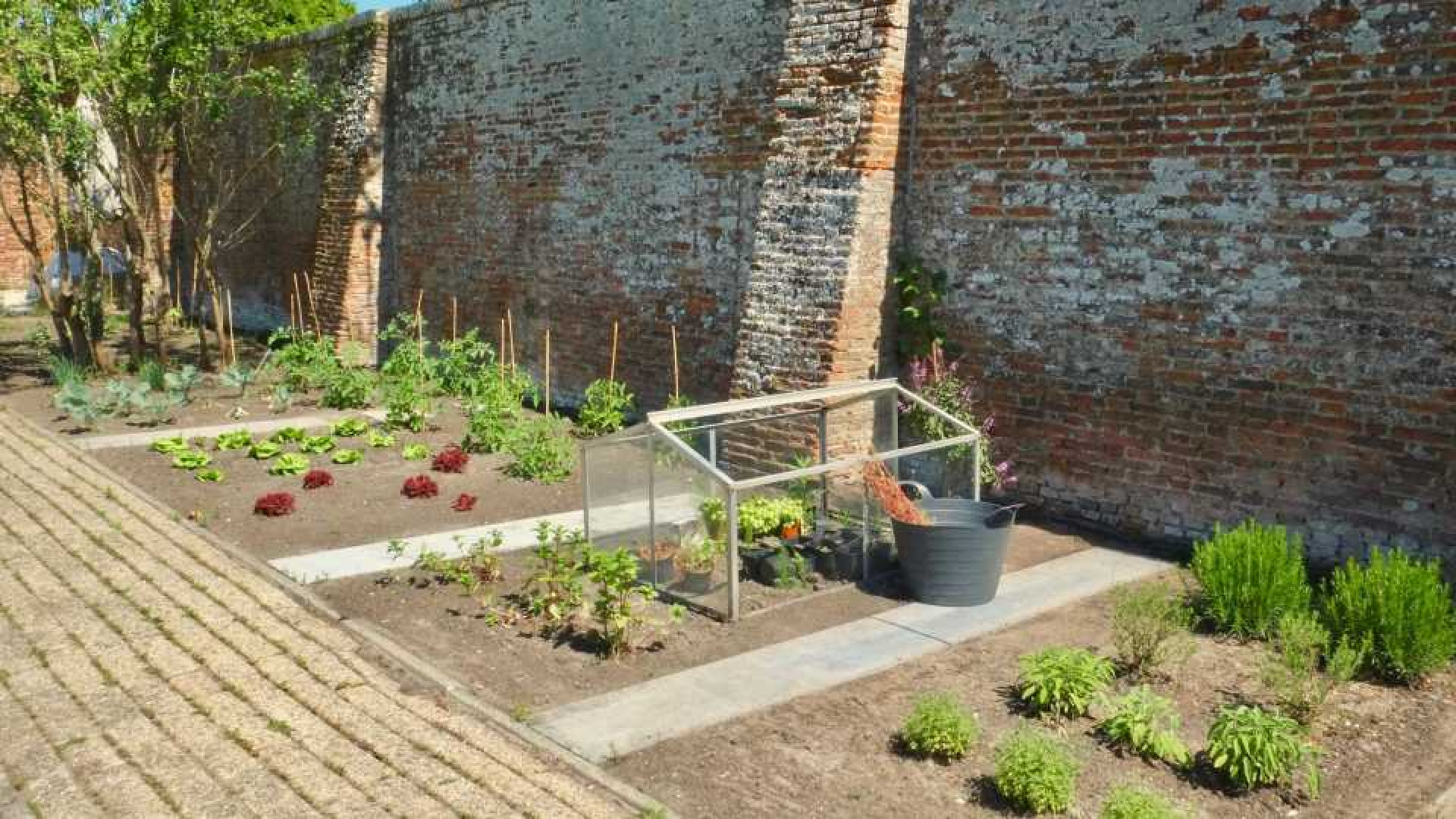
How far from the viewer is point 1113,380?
875 cm

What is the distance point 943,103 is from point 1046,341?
7.17 feet

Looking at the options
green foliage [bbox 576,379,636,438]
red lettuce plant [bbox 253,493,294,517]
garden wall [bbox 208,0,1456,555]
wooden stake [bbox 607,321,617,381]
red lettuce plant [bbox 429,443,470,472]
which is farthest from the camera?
wooden stake [bbox 607,321,617,381]

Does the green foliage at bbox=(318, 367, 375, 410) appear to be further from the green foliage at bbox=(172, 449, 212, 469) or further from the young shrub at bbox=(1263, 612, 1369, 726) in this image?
the young shrub at bbox=(1263, 612, 1369, 726)

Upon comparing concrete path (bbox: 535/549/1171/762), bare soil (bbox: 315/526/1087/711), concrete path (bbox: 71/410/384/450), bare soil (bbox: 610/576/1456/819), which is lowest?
concrete path (bbox: 71/410/384/450)

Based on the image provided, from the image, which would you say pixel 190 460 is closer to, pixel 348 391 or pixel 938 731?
pixel 348 391

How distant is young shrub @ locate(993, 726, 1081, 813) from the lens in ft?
16.1

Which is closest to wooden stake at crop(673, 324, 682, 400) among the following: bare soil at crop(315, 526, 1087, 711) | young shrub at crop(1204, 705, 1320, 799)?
bare soil at crop(315, 526, 1087, 711)

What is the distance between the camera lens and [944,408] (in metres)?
9.54

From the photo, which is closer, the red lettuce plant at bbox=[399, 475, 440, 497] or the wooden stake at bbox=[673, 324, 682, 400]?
the red lettuce plant at bbox=[399, 475, 440, 497]

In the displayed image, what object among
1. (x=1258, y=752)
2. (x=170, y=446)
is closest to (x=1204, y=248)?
(x=1258, y=752)

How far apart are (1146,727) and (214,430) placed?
10.2 meters

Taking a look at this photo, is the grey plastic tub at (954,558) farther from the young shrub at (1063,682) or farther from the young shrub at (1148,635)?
the young shrub at (1063,682)

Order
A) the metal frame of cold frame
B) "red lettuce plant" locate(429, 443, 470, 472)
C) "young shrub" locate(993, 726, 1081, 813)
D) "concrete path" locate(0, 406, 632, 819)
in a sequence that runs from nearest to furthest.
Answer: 1. "young shrub" locate(993, 726, 1081, 813)
2. "concrete path" locate(0, 406, 632, 819)
3. the metal frame of cold frame
4. "red lettuce plant" locate(429, 443, 470, 472)

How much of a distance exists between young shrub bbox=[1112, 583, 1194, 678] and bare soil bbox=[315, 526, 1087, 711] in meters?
1.58
